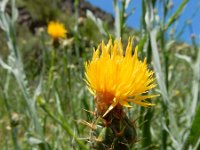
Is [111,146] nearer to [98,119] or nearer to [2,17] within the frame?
[98,119]

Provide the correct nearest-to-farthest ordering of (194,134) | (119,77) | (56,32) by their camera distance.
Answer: (119,77)
(194,134)
(56,32)

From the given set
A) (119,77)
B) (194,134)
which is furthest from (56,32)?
(119,77)

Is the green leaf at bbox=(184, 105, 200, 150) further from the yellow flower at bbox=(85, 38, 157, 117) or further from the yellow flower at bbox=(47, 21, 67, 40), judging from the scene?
the yellow flower at bbox=(47, 21, 67, 40)

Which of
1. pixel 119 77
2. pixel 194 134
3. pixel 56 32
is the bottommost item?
pixel 194 134

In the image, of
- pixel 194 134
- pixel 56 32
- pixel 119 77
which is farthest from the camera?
pixel 56 32

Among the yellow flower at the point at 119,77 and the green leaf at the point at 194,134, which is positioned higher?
the yellow flower at the point at 119,77

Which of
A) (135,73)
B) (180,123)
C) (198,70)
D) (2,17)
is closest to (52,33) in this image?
(180,123)

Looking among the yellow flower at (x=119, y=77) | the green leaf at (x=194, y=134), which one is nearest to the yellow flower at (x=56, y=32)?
the green leaf at (x=194, y=134)

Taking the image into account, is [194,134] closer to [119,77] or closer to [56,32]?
[119,77]

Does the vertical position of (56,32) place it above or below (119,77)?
above

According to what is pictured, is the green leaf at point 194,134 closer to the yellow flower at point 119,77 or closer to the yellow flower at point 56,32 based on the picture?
the yellow flower at point 119,77

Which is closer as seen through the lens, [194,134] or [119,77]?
[119,77]
